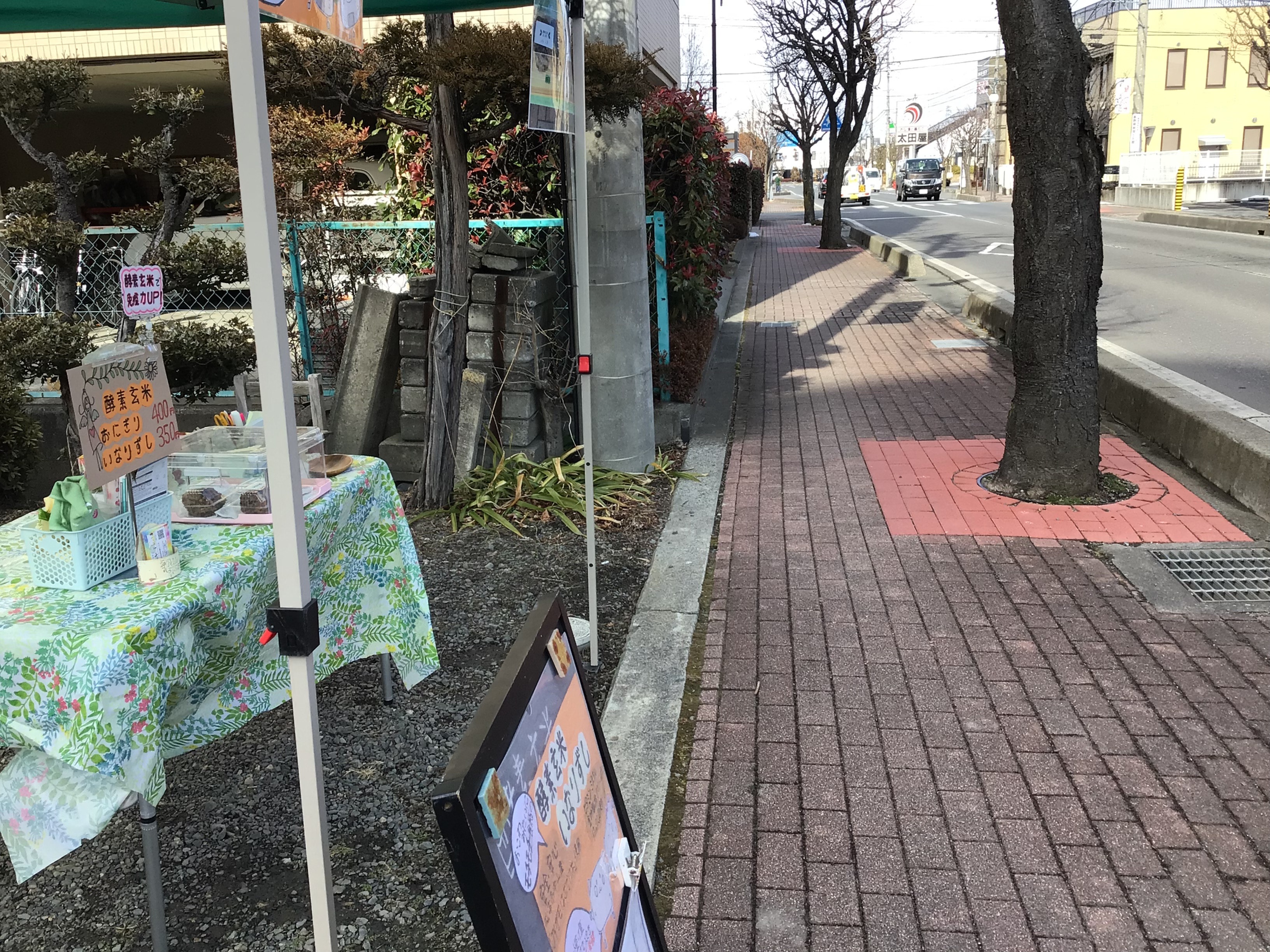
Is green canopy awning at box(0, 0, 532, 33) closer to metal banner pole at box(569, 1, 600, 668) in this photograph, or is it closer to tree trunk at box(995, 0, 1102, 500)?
metal banner pole at box(569, 1, 600, 668)

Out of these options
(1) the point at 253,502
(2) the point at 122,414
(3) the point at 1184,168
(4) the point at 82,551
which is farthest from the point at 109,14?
(3) the point at 1184,168

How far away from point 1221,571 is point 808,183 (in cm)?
3395

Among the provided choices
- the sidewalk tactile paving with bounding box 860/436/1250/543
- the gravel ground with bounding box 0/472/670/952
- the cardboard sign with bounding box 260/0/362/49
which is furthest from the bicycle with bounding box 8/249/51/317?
the sidewalk tactile paving with bounding box 860/436/1250/543

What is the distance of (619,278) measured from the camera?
652 centimetres

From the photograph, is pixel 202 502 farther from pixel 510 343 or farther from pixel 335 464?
pixel 510 343

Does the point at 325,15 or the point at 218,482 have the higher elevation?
the point at 325,15

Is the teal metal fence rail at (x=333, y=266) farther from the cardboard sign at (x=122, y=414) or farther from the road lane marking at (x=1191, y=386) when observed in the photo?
the cardboard sign at (x=122, y=414)

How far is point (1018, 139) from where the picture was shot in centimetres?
583

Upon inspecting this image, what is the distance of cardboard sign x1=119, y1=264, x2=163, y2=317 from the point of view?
2.78m

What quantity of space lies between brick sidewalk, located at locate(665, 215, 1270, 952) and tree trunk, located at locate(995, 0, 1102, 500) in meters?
0.80

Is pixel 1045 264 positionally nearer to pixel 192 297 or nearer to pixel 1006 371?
pixel 1006 371

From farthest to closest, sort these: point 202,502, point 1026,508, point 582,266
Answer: point 1026,508 < point 582,266 < point 202,502

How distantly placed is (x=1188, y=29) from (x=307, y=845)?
6469cm

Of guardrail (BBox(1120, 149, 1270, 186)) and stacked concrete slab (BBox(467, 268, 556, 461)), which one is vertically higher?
guardrail (BBox(1120, 149, 1270, 186))
